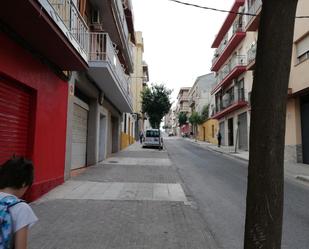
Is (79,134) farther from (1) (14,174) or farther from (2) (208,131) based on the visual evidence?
(2) (208,131)

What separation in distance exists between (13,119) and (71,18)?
337cm

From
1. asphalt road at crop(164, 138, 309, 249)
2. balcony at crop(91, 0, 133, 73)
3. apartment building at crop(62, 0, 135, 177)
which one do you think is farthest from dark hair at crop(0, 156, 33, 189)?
balcony at crop(91, 0, 133, 73)

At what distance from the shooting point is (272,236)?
2592 millimetres

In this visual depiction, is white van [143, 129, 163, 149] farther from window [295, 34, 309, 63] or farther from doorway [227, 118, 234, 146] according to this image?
window [295, 34, 309, 63]

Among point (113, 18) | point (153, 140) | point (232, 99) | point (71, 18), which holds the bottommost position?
point (153, 140)

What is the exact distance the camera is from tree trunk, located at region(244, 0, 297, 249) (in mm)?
2596

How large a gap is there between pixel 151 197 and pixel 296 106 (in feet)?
45.3

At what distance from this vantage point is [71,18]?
31.4 feet

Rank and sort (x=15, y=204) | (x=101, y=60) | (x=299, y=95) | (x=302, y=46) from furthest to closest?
(x=299, y=95), (x=302, y=46), (x=101, y=60), (x=15, y=204)

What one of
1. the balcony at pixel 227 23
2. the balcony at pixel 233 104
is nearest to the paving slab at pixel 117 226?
the balcony at pixel 233 104

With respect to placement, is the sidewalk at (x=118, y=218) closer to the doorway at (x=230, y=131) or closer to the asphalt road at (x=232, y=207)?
the asphalt road at (x=232, y=207)

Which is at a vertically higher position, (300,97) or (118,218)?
(300,97)

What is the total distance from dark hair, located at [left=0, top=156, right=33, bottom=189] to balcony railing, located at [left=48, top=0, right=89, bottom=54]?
6.05m

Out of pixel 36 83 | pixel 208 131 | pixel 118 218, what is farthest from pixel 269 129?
pixel 208 131
